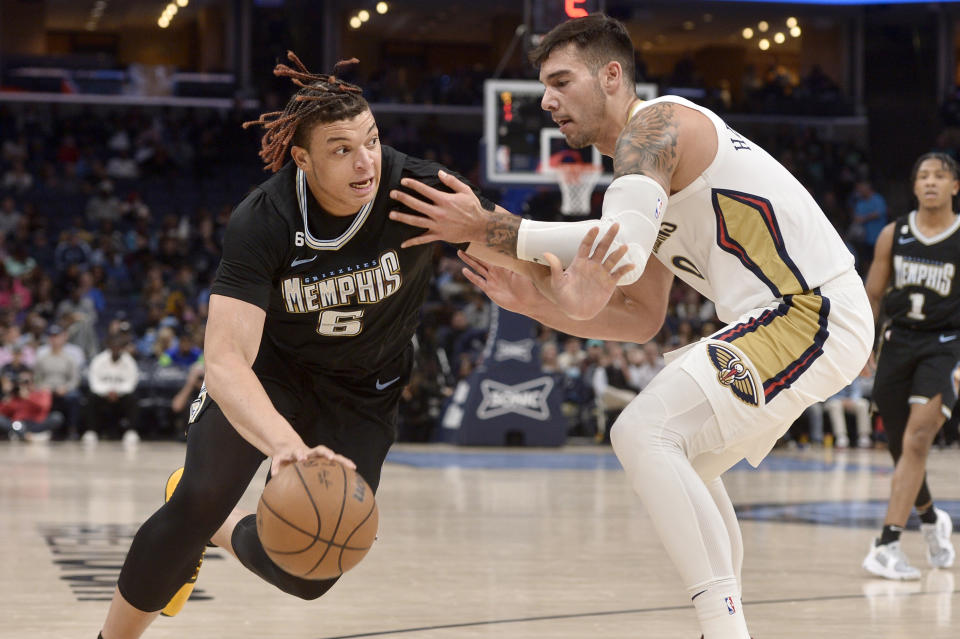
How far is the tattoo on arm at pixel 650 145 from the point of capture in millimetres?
3898

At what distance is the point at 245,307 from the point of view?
3.79 metres

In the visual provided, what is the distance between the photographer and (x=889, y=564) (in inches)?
261

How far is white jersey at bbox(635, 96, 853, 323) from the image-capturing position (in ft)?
13.4

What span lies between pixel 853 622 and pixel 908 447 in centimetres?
196

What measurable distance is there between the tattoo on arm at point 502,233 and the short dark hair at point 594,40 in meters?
0.55

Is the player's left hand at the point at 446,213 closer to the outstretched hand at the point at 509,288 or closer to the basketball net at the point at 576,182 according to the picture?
the outstretched hand at the point at 509,288

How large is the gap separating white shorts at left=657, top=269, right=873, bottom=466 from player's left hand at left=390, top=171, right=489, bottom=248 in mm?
765

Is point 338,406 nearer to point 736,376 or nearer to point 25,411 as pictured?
point 736,376

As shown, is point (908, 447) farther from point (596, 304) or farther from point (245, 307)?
point (245, 307)

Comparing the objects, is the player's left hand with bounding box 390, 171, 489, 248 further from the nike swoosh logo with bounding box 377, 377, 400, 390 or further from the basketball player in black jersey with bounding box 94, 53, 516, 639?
→ the nike swoosh logo with bounding box 377, 377, 400, 390

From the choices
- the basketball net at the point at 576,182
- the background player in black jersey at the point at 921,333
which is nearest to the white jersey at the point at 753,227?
the background player in black jersey at the point at 921,333

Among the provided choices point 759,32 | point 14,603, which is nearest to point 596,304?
point 14,603

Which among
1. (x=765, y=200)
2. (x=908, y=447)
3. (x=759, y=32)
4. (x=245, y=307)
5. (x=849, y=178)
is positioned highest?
(x=759, y=32)

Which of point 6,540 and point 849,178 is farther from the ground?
point 849,178
